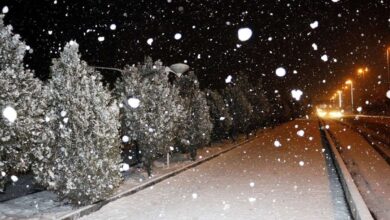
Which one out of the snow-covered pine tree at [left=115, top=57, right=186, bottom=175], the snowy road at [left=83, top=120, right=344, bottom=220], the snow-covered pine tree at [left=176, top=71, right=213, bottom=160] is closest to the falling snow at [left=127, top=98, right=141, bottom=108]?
the snow-covered pine tree at [left=115, top=57, right=186, bottom=175]

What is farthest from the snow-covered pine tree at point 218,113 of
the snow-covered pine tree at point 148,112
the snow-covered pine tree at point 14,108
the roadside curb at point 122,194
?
the snow-covered pine tree at point 14,108

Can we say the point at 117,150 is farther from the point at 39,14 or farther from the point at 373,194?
the point at 39,14

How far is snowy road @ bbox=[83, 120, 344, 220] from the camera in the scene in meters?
9.98

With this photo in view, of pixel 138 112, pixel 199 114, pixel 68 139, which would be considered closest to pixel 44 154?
pixel 68 139

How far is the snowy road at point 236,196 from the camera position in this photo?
998 cm

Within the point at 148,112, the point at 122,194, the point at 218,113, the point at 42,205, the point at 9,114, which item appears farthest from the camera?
the point at 218,113

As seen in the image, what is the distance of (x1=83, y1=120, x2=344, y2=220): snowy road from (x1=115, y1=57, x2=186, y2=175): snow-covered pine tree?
4.84 ft

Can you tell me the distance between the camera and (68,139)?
432 inches

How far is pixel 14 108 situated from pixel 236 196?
6140 millimetres

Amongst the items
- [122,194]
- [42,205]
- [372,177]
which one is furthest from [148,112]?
[372,177]

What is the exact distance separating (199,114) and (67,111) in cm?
1129

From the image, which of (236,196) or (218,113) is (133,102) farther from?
(218,113)

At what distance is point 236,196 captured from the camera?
12.0 metres

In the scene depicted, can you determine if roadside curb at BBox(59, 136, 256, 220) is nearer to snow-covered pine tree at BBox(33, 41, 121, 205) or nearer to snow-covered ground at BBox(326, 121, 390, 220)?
snow-covered pine tree at BBox(33, 41, 121, 205)
